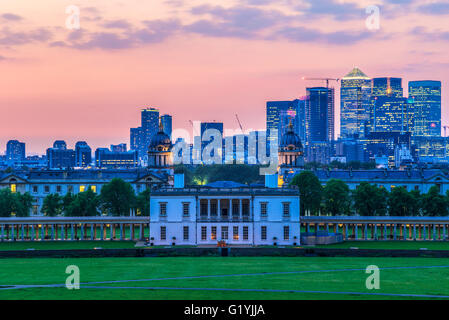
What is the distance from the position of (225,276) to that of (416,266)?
18318mm

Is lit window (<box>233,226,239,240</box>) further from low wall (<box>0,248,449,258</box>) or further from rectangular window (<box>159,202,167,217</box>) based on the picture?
low wall (<box>0,248,449,258</box>)

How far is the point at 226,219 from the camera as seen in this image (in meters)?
95.9

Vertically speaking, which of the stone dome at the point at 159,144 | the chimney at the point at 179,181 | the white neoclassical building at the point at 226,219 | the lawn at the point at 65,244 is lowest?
the lawn at the point at 65,244

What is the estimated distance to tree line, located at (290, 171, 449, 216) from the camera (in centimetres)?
11612

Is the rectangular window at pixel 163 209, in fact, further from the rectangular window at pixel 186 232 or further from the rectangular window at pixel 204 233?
the rectangular window at pixel 204 233

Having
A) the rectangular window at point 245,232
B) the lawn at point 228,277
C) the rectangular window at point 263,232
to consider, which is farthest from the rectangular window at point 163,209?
the lawn at point 228,277

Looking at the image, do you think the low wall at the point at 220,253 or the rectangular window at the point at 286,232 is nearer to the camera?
the low wall at the point at 220,253

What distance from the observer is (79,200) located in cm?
11756

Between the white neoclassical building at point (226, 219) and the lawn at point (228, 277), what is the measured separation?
19560 millimetres

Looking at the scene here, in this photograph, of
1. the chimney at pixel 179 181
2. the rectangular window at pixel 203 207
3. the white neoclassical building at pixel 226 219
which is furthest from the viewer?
the chimney at pixel 179 181

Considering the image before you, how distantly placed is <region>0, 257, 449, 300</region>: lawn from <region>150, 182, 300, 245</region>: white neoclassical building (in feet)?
64.2

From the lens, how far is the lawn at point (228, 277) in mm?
49438
